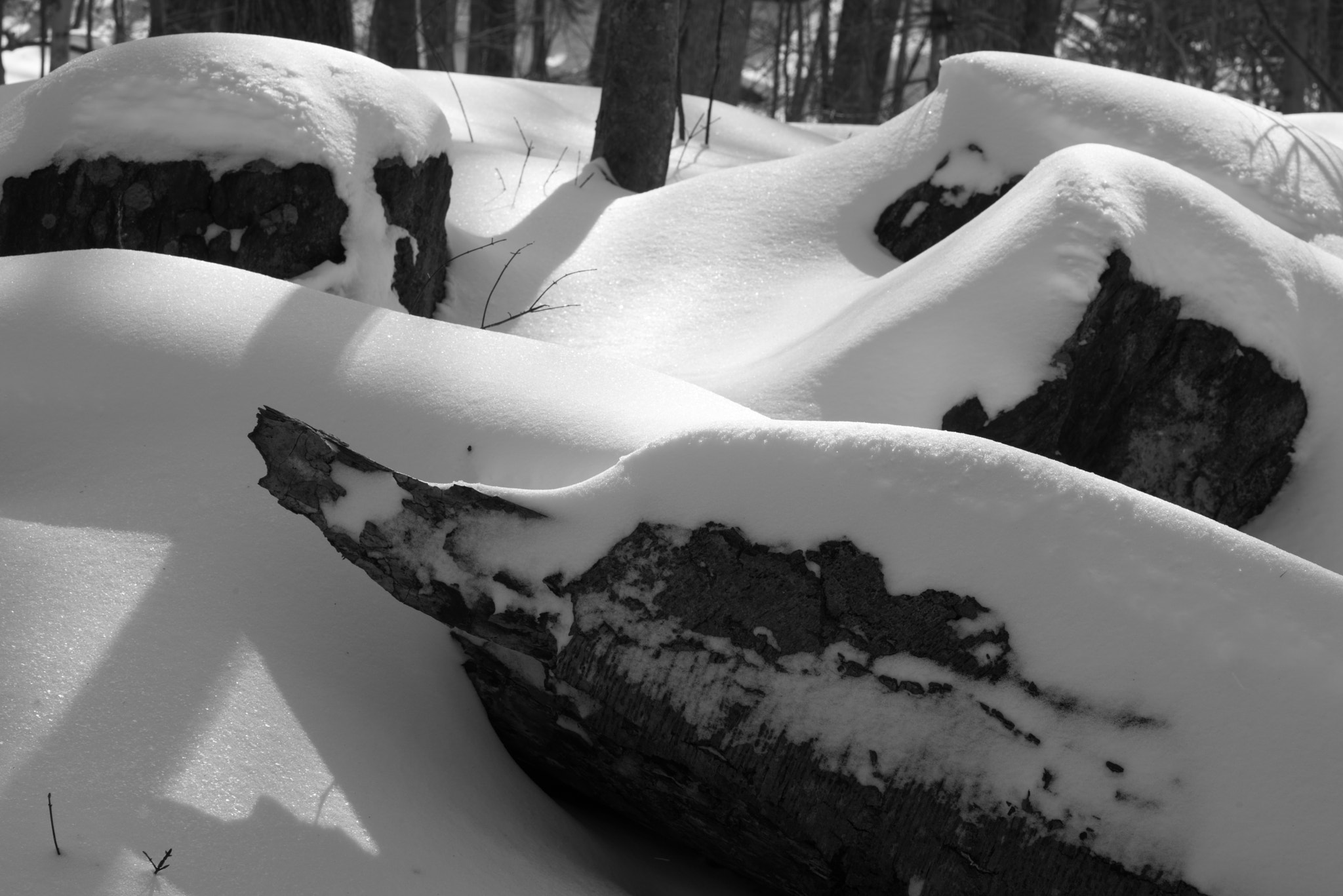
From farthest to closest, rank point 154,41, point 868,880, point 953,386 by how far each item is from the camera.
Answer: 1. point 154,41
2. point 953,386
3. point 868,880

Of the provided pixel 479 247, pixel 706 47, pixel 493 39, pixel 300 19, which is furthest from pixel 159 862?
pixel 493 39

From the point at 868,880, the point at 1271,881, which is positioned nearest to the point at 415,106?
the point at 868,880

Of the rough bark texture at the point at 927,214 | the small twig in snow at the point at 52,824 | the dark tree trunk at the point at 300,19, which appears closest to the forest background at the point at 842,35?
the dark tree trunk at the point at 300,19

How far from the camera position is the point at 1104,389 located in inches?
123

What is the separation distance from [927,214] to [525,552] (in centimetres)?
295

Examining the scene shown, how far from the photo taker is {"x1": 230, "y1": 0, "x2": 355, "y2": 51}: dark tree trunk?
16.4 feet

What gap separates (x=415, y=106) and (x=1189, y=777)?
341 centimetres

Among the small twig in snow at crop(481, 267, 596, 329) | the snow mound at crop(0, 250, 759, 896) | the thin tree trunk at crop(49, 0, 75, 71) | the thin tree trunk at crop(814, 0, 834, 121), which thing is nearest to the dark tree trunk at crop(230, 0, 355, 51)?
the small twig in snow at crop(481, 267, 596, 329)

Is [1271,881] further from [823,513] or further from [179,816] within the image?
[179,816]

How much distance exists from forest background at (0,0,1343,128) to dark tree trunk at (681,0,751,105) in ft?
0.04

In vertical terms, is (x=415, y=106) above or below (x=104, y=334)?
above

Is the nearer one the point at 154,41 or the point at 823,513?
the point at 823,513

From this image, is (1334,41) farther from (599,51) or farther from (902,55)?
(599,51)

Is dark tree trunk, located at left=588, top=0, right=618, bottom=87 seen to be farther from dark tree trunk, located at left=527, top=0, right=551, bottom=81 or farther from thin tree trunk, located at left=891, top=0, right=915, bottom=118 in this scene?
thin tree trunk, located at left=891, top=0, right=915, bottom=118
